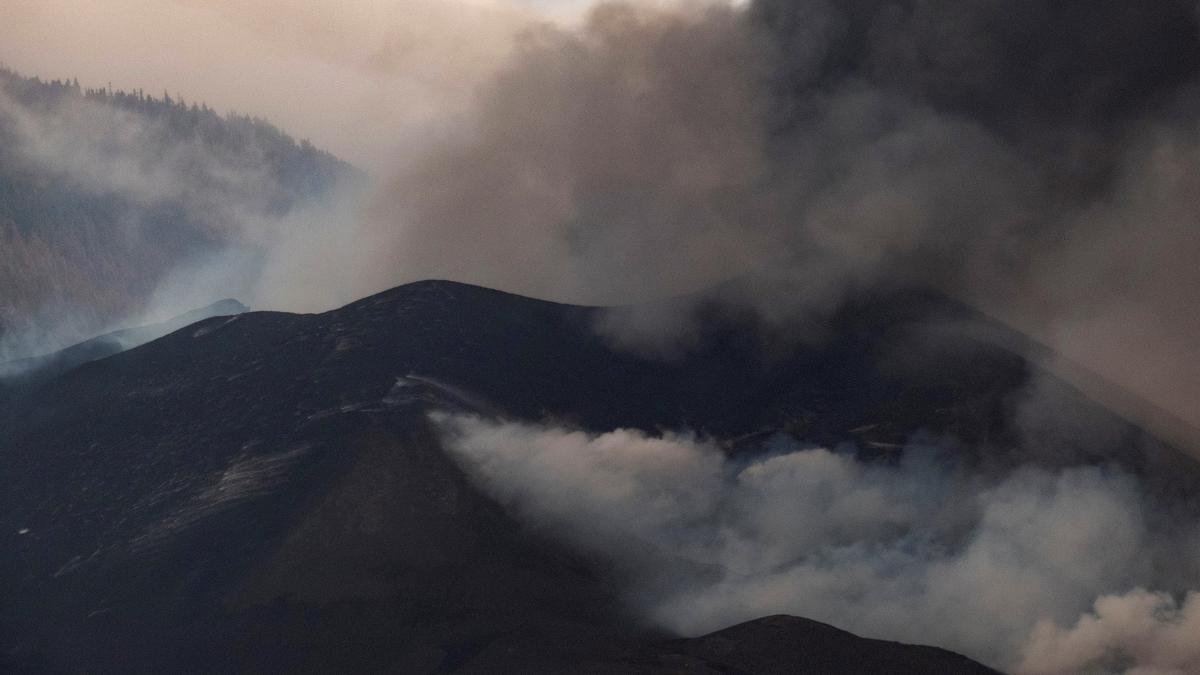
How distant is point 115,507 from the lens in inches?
3364

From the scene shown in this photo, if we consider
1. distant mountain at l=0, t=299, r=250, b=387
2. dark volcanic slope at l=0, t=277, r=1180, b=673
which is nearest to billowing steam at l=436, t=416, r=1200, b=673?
dark volcanic slope at l=0, t=277, r=1180, b=673

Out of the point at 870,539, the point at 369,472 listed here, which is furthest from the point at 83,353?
the point at 870,539

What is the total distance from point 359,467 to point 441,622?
1333 centimetres

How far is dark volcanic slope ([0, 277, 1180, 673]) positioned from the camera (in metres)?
68.0

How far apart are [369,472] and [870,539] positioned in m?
26.6

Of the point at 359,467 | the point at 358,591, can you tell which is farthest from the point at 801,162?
the point at 358,591

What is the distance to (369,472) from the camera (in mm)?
79188

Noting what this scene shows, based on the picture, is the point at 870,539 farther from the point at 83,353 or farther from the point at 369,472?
the point at 83,353

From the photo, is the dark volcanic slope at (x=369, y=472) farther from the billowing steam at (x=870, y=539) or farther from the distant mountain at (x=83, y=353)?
the distant mountain at (x=83, y=353)

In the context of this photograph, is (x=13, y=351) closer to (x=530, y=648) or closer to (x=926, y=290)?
(x=926, y=290)

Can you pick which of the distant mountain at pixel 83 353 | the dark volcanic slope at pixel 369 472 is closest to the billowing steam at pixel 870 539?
the dark volcanic slope at pixel 369 472

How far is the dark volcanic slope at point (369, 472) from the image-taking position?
68.0m

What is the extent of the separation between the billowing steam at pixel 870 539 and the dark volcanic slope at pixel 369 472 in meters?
3.15

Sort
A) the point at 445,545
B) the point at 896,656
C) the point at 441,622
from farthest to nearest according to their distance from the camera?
the point at 445,545
the point at 441,622
the point at 896,656
